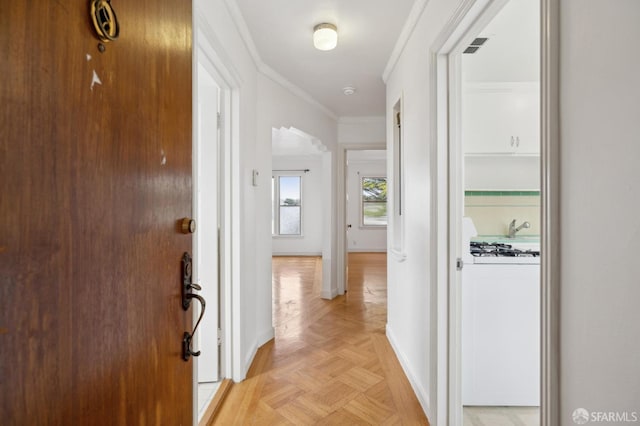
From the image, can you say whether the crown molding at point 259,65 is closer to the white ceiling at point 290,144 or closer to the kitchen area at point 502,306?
the white ceiling at point 290,144

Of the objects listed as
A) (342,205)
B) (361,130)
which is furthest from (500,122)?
(342,205)

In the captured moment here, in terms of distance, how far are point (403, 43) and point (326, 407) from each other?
8.44 feet

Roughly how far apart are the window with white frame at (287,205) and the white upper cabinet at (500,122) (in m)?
5.84

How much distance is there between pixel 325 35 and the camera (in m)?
2.05

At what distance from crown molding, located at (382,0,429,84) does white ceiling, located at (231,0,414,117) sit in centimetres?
3

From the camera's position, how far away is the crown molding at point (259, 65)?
187 cm

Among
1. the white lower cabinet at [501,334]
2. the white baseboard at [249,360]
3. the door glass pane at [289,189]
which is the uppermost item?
the door glass pane at [289,189]

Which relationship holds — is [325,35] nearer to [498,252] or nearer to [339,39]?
[339,39]

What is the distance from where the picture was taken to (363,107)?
12.8 feet

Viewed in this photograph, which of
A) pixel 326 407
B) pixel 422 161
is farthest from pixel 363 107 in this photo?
pixel 326 407
